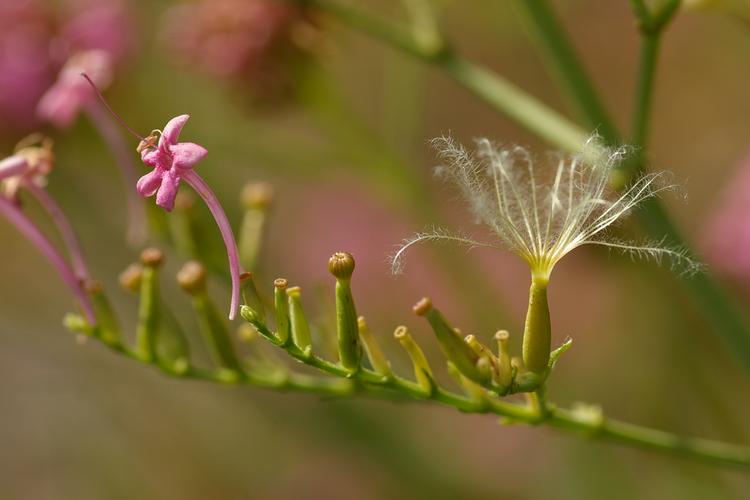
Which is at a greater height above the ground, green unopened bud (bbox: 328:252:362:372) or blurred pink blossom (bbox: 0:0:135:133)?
blurred pink blossom (bbox: 0:0:135:133)

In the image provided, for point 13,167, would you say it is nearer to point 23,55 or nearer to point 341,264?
point 341,264

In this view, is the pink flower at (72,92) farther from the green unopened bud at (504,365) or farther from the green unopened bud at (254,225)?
the green unopened bud at (504,365)

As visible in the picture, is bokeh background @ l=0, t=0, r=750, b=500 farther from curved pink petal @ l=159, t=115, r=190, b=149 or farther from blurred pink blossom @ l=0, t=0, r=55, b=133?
curved pink petal @ l=159, t=115, r=190, b=149

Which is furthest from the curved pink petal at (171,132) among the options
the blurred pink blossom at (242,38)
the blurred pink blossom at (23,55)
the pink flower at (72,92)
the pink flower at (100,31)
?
the blurred pink blossom at (23,55)

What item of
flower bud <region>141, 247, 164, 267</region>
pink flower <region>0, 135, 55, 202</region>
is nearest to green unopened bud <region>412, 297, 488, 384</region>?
flower bud <region>141, 247, 164, 267</region>

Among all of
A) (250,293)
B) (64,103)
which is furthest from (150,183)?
(64,103)
